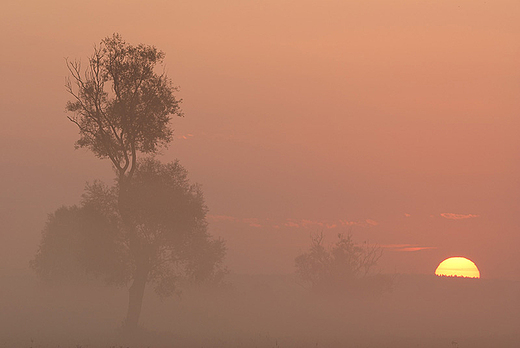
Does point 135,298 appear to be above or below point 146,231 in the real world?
below

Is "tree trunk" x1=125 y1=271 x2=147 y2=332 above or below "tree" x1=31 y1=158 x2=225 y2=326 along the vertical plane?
below

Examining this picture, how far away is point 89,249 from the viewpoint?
159 feet

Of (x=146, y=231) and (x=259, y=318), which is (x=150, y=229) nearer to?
(x=146, y=231)

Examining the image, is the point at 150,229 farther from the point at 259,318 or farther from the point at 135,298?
the point at 259,318

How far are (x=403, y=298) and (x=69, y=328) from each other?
1989 inches

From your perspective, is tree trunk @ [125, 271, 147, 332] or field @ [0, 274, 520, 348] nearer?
field @ [0, 274, 520, 348]

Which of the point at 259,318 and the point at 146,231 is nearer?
the point at 146,231

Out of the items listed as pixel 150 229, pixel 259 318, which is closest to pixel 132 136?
pixel 150 229

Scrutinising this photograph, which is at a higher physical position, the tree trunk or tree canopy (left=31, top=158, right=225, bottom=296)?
tree canopy (left=31, top=158, right=225, bottom=296)

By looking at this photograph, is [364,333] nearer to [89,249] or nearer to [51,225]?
[89,249]

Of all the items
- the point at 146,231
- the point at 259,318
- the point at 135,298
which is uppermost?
the point at 146,231

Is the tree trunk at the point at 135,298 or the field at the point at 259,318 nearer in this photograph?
the field at the point at 259,318

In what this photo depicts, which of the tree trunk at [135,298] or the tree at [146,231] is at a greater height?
the tree at [146,231]

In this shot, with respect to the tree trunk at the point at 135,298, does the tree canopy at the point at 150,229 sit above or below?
above
